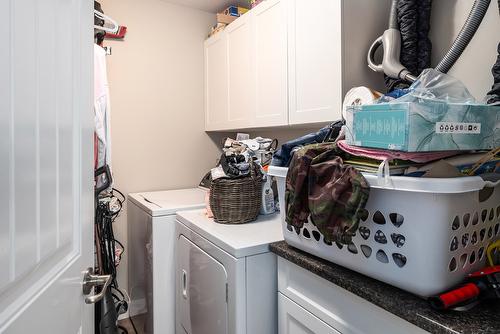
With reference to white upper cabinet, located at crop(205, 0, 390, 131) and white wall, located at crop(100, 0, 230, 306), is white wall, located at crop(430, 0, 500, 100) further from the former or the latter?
white wall, located at crop(100, 0, 230, 306)

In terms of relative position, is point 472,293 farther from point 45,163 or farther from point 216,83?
point 216,83

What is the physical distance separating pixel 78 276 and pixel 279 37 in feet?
5.20

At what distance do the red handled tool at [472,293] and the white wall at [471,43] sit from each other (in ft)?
2.78

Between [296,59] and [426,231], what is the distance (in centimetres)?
124

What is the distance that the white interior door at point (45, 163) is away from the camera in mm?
453

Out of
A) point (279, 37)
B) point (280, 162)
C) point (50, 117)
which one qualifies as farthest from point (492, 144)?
point (279, 37)

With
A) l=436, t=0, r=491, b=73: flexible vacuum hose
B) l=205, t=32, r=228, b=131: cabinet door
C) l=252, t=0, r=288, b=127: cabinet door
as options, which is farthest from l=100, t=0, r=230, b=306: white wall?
l=436, t=0, r=491, b=73: flexible vacuum hose

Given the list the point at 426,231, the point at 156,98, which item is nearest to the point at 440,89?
the point at 426,231

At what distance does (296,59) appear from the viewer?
171cm

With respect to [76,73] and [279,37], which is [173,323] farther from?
[279,37]

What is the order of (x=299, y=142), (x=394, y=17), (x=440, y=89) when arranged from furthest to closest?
(x=394, y=17)
(x=299, y=142)
(x=440, y=89)

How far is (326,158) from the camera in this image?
2.97 feet

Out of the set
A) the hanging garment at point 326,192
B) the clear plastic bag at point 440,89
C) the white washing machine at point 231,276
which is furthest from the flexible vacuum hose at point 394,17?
the white washing machine at point 231,276

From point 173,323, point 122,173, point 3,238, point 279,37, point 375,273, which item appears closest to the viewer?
point 3,238
